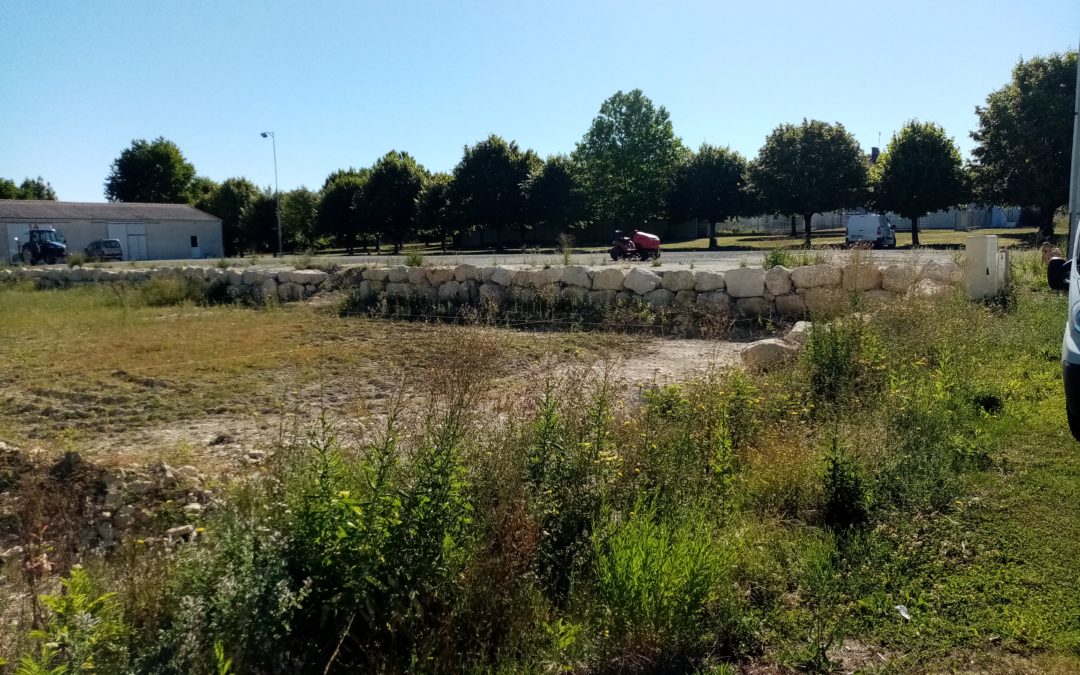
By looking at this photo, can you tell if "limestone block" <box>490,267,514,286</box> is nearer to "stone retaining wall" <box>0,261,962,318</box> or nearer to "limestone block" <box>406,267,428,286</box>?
"stone retaining wall" <box>0,261,962,318</box>

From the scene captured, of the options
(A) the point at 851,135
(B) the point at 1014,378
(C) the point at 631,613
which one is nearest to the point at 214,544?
(C) the point at 631,613

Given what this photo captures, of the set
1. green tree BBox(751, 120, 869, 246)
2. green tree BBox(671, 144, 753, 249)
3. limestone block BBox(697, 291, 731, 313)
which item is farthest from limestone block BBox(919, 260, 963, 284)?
green tree BBox(671, 144, 753, 249)

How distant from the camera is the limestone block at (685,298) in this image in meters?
13.0

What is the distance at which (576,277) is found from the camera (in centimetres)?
1422

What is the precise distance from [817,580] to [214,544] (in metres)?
2.92

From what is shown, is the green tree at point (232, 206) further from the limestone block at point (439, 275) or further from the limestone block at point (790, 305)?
the limestone block at point (790, 305)

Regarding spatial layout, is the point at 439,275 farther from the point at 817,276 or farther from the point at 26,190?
the point at 26,190

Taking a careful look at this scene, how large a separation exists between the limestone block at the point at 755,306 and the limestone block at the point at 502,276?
4574 mm

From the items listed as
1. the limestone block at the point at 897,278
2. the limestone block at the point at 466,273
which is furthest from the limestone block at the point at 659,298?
the limestone block at the point at 466,273

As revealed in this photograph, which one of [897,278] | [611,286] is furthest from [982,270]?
[611,286]

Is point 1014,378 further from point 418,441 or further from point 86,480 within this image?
point 86,480

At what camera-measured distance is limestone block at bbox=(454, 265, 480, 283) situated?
15.5m

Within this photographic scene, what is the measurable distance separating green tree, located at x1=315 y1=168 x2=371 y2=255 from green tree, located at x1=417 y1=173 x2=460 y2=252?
4.66 m

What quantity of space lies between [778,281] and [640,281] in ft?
7.80
